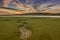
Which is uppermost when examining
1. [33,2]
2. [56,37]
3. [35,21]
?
[33,2]

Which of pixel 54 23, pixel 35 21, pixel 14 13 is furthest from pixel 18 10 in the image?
pixel 54 23

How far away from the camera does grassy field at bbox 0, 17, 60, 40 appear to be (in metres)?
1.23

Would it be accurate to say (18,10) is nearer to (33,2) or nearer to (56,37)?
(33,2)

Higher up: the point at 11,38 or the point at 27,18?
the point at 27,18

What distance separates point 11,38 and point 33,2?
29 centimetres

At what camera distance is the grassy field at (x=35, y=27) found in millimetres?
1230

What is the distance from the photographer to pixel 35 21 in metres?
1.23

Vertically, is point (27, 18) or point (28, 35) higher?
point (27, 18)

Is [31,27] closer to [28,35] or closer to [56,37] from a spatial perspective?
[28,35]

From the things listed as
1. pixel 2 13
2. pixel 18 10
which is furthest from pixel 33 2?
pixel 2 13

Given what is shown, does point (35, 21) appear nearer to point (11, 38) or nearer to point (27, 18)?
point (27, 18)

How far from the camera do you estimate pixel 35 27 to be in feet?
4.05

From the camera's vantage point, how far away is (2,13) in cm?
125

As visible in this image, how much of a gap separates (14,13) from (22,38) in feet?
0.58
